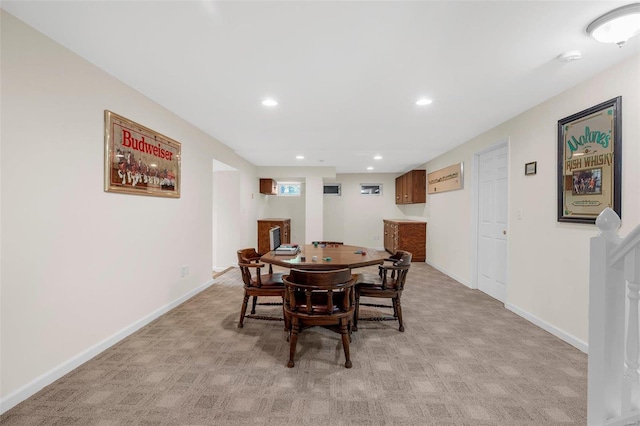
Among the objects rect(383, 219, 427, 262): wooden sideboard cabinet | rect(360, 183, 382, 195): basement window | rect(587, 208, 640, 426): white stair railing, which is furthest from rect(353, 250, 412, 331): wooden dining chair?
rect(360, 183, 382, 195): basement window

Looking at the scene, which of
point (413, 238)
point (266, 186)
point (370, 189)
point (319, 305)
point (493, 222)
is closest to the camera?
point (319, 305)

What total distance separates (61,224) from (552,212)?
448cm

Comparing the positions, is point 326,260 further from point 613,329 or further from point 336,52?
point 613,329

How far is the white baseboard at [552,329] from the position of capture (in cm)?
262

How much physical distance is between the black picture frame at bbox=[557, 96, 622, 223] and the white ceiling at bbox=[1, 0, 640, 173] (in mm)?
391

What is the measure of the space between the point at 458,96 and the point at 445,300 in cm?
276

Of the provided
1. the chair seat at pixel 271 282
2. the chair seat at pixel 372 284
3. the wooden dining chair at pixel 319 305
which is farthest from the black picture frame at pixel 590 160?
the chair seat at pixel 271 282

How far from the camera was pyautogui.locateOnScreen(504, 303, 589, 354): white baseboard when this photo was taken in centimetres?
262

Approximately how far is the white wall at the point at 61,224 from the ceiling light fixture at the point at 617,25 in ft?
12.1

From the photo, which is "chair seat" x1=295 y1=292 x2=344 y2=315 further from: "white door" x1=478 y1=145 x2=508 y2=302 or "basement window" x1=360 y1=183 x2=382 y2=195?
"basement window" x1=360 y1=183 x2=382 y2=195

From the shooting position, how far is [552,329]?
2.99 m

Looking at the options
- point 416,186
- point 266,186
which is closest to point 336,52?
point 416,186

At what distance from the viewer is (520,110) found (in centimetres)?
341

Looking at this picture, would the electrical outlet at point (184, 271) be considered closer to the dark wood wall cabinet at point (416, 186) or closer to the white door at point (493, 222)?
the white door at point (493, 222)
